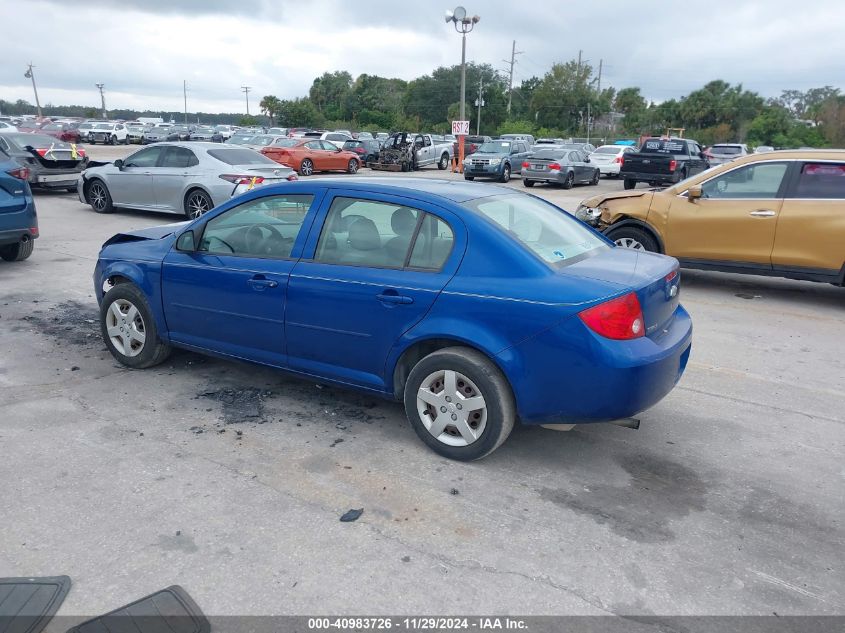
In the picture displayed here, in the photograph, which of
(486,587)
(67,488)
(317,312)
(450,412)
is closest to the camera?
(486,587)

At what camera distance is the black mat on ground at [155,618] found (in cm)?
263

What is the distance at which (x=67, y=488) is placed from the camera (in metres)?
3.60

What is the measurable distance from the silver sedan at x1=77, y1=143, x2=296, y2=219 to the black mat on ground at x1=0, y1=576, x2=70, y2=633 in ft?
33.7

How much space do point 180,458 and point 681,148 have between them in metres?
23.9

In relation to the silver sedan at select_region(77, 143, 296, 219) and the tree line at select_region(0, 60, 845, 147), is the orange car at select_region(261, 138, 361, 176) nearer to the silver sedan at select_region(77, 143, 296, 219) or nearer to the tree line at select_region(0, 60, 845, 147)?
the silver sedan at select_region(77, 143, 296, 219)

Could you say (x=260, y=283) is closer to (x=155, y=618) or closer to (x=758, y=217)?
(x=155, y=618)

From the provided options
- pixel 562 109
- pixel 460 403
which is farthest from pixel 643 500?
pixel 562 109

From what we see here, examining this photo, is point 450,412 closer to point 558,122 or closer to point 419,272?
point 419,272

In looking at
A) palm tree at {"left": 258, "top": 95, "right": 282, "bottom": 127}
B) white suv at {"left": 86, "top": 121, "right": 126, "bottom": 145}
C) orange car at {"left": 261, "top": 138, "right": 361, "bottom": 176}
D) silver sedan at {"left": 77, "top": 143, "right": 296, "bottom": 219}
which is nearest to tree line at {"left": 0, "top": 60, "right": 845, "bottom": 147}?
palm tree at {"left": 258, "top": 95, "right": 282, "bottom": 127}

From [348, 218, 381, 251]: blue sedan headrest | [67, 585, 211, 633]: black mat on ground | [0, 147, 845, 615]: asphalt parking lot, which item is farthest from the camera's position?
[348, 218, 381, 251]: blue sedan headrest

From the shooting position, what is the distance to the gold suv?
25.3 ft

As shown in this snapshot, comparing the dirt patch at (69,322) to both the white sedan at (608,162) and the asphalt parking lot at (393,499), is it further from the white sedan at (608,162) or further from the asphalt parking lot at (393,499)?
the white sedan at (608,162)

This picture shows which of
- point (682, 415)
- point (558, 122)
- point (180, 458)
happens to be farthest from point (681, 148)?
point (558, 122)

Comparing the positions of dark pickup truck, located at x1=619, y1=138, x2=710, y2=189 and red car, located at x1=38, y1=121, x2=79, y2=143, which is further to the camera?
red car, located at x1=38, y1=121, x2=79, y2=143
